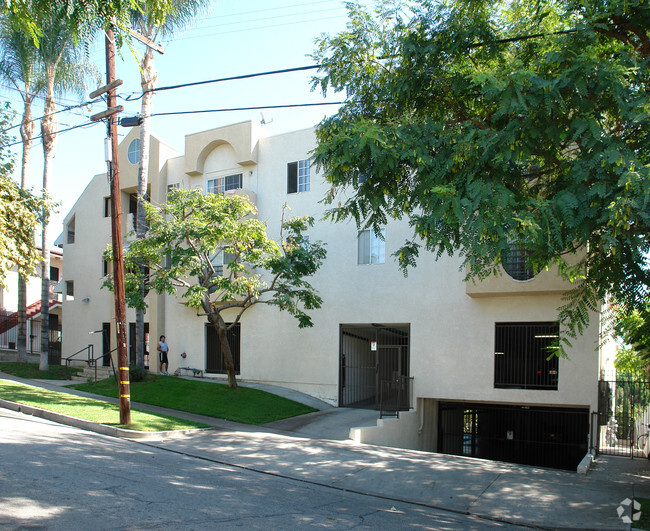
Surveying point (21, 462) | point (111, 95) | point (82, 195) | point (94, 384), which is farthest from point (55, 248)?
point (21, 462)

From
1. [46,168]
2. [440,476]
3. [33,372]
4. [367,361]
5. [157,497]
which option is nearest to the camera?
[157,497]

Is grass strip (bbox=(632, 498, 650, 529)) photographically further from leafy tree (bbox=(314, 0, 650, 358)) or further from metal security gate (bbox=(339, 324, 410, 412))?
metal security gate (bbox=(339, 324, 410, 412))

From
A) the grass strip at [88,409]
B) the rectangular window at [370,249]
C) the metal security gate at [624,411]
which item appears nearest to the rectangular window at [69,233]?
the grass strip at [88,409]

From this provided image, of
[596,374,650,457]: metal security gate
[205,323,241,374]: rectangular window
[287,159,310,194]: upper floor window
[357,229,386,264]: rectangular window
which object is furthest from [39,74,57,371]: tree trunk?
[596,374,650,457]: metal security gate

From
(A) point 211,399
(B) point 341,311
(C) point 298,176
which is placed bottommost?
(A) point 211,399

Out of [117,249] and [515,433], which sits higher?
[117,249]

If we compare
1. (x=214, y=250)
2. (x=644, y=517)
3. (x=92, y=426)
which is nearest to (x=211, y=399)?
(x=214, y=250)

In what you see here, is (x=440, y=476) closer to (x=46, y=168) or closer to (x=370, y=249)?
(x=370, y=249)

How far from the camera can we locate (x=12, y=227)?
51.9ft

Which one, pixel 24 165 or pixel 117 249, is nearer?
pixel 117 249

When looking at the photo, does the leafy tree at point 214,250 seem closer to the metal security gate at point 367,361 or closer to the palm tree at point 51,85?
the metal security gate at point 367,361

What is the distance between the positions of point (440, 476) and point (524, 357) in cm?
676

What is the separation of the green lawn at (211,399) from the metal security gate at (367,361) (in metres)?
2.18

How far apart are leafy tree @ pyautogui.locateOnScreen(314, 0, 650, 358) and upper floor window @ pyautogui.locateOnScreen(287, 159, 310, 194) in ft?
31.4
